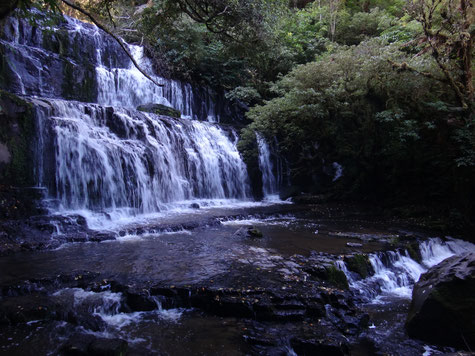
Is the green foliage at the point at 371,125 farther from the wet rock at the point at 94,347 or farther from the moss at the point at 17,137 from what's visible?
the wet rock at the point at 94,347

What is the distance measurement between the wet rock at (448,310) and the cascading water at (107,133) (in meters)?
8.69

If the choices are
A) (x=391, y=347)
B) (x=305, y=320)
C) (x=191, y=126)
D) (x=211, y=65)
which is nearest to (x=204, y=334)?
(x=305, y=320)

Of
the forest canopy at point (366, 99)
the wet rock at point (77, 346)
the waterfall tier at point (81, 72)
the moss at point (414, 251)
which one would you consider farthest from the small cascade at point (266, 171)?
the wet rock at point (77, 346)

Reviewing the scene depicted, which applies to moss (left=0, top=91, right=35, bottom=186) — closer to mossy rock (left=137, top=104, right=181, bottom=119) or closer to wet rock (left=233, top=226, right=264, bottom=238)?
wet rock (left=233, top=226, right=264, bottom=238)

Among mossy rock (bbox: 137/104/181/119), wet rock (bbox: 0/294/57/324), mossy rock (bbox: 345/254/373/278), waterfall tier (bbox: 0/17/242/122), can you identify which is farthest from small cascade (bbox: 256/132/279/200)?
wet rock (bbox: 0/294/57/324)

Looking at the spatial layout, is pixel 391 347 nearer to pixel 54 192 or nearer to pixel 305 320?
→ pixel 305 320

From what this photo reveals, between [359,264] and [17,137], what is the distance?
9.66 m

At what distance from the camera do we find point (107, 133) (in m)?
11.9

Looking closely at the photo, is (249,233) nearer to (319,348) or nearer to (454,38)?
(319,348)

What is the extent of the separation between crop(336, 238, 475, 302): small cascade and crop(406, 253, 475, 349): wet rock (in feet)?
4.22

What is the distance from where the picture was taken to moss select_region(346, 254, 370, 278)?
645 centimetres

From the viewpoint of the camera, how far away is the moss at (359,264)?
21.1 ft

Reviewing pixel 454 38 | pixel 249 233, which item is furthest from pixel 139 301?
pixel 454 38

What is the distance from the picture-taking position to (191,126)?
15.5m
